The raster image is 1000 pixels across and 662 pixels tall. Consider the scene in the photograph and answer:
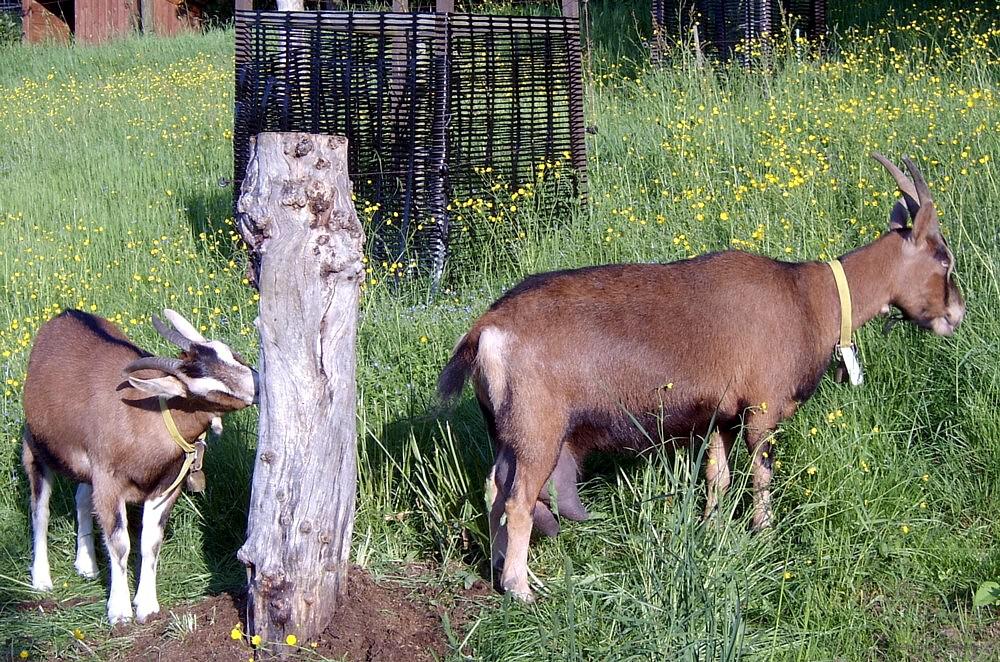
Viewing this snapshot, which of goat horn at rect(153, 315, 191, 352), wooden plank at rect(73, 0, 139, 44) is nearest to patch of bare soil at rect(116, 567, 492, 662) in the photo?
goat horn at rect(153, 315, 191, 352)

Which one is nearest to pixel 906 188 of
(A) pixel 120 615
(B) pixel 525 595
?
(B) pixel 525 595

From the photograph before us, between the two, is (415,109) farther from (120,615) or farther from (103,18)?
(103,18)

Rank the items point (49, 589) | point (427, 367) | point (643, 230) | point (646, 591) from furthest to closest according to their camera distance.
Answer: point (643, 230)
point (427, 367)
point (49, 589)
point (646, 591)

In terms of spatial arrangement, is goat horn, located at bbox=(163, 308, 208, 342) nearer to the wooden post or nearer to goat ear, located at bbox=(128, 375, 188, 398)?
goat ear, located at bbox=(128, 375, 188, 398)

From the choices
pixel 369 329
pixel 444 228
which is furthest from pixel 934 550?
pixel 444 228

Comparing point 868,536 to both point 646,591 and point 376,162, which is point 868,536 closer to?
point 646,591

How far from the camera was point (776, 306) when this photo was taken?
185 inches

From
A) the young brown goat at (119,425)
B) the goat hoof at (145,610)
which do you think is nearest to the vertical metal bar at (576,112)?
the young brown goat at (119,425)

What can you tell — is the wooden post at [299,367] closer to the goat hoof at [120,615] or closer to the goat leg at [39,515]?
the goat hoof at [120,615]

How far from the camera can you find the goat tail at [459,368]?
443 cm

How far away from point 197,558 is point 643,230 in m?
3.58

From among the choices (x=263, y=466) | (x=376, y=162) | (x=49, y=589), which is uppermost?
(x=376, y=162)

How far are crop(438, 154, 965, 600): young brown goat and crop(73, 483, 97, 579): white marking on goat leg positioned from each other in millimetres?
2059

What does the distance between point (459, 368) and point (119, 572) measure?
178 centimetres
